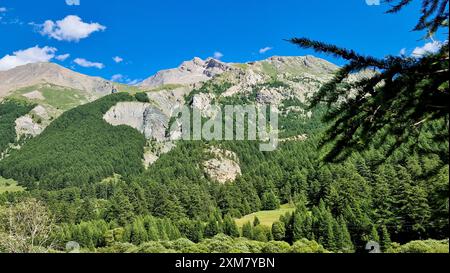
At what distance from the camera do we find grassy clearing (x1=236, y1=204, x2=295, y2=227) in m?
108

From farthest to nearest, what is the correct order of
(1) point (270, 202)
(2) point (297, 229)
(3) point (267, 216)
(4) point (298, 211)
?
(1) point (270, 202), (3) point (267, 216), (4) point (298, 211), (2) point (297, 229)

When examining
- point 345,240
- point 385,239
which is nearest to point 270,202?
point 345,240

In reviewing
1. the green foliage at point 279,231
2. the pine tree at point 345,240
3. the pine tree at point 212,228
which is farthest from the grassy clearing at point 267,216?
the pine tree at point 345,240

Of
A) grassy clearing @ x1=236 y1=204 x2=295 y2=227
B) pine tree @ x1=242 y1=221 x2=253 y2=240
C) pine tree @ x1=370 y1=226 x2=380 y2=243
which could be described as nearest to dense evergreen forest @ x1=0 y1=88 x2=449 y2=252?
pine tree @ x1=242 y1=221 x2=253 y2=240

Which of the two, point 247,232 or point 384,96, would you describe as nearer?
point 384,96

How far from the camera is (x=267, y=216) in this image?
381ft

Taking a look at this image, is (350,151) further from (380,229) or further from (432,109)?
(380,229)

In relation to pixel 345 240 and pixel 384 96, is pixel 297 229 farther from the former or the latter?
Answer: pixel 384 96

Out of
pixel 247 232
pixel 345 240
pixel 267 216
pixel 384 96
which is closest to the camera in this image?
pixel 384 96

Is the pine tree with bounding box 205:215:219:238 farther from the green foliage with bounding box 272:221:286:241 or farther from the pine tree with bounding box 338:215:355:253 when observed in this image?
the pine tree with bounding box 338:215:355:253

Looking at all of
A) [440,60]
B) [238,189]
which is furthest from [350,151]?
[238,189]

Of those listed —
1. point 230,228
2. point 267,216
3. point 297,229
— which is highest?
point 267,216

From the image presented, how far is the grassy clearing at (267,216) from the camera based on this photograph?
4259 inches
